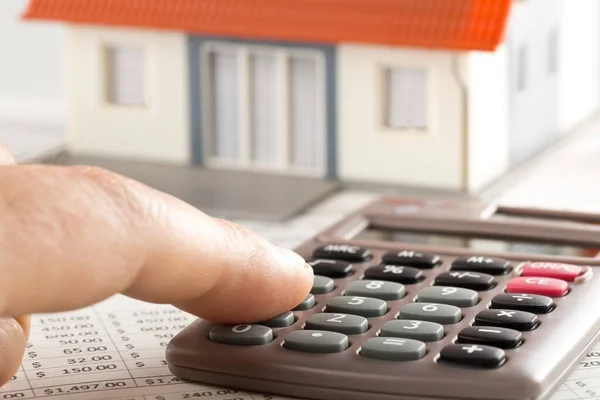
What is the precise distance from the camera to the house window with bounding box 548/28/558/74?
93 cm

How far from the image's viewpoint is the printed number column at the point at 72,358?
478 mm

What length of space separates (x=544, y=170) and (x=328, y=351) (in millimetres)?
436

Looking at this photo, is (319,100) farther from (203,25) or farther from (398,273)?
(398,273)

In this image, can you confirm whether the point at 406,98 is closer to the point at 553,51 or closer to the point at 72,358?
the point at 553,51

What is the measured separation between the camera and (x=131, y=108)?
2.96ft

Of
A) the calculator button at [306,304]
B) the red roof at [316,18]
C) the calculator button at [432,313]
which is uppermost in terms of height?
the red roof at [316,18]

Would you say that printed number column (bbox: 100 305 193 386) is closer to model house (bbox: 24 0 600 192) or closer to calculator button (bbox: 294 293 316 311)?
calculator button (bbox: 294 293 316 311)

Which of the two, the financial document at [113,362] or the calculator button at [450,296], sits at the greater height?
the calculator button at [450,296]

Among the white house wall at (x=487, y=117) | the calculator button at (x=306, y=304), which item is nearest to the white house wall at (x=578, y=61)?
the white house wall at (x=487, y=117)

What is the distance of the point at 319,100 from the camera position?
841 millimetres

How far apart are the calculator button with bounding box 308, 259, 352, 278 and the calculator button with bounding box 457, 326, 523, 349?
9 cm

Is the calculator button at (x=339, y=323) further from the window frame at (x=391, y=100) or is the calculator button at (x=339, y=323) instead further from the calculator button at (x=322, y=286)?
the window frame at (x=391, y=100)

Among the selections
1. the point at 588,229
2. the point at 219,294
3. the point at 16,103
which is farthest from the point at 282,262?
the point at 16,103

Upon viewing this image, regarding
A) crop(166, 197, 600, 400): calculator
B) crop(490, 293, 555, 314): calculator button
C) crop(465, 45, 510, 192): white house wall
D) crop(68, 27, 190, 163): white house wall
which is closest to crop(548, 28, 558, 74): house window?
crop(465, 45, 510, 192): white house wall
